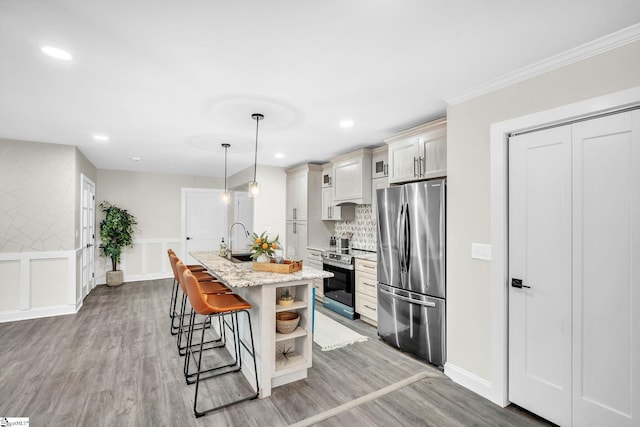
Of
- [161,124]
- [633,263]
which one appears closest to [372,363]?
[633,263]

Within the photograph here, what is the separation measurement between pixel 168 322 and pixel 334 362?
2.49 metres

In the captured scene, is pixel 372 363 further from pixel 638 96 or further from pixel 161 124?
pixel 161 124

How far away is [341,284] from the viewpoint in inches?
173

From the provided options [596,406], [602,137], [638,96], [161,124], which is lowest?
[596,406]

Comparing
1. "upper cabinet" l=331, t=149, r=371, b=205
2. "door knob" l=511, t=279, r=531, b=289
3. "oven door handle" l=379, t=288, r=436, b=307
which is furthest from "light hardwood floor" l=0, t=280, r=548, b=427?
"upper cabinet" l=331, t=149, r=371, b=205

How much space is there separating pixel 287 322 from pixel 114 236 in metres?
5.44

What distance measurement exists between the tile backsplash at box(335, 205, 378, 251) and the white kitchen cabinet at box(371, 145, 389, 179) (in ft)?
2.16

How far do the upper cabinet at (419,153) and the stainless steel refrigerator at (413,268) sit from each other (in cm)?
26

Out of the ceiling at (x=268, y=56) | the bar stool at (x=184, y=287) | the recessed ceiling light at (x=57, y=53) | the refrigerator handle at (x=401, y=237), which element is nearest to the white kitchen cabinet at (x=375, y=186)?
the ceiling at (x=268, y=56)

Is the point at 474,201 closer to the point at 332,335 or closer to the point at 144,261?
the point at 332,335

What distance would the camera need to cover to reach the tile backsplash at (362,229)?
4.71 metres

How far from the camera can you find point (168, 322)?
4180 mm

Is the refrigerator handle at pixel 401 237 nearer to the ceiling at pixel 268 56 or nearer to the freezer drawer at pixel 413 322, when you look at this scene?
the freezer drawer at pixel 413 322

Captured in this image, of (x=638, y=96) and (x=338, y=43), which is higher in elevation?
(x=338, y=43)
